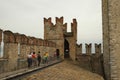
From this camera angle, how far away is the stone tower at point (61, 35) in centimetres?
3200

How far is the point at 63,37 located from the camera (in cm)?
3234

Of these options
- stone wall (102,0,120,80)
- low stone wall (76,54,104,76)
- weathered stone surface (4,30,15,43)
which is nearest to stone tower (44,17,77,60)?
low stone wall (76,54,104,76)

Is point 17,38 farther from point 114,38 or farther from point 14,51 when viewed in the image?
point 114,38

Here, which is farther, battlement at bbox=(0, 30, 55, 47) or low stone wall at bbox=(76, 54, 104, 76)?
low stone wall at bbox=(76, 54, 104, 76)

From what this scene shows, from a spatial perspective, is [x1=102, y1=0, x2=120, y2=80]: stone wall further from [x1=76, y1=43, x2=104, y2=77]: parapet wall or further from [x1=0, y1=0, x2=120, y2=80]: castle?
[x1=76, y1=43, x2=104, y2=77]: parapet wall

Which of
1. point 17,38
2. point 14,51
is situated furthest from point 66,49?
point 14,51

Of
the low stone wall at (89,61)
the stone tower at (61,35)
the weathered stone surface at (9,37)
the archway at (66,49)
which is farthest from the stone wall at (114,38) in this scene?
the archway at (66,49)

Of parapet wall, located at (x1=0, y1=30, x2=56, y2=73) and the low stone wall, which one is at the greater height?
parapet wall, located at (x1=0, y1=30, x2=56, y2=73)

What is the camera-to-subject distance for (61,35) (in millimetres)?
32094

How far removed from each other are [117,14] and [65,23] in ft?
52.0

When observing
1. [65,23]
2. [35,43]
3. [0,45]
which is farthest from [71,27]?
[0,45]

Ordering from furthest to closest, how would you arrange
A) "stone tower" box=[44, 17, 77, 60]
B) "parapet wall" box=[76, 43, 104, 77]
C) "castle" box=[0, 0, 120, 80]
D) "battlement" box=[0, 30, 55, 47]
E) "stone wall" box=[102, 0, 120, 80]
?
"stone tower" box=[44, 17, 77, 60] < "parapet wall" box=[76, 43, 104, 77] < "stone wall" box=[102, 0, 120, 80] < "castle" box=[0, 0, 120, 80] < "battlement" box=[0, 30, 55, 47]

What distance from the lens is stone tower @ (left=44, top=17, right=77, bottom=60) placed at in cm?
3200

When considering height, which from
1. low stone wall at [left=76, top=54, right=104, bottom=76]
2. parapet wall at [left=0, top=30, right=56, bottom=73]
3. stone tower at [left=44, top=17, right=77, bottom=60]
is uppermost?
stone tower at [left=44, top=17, right=77, bottom=60]
